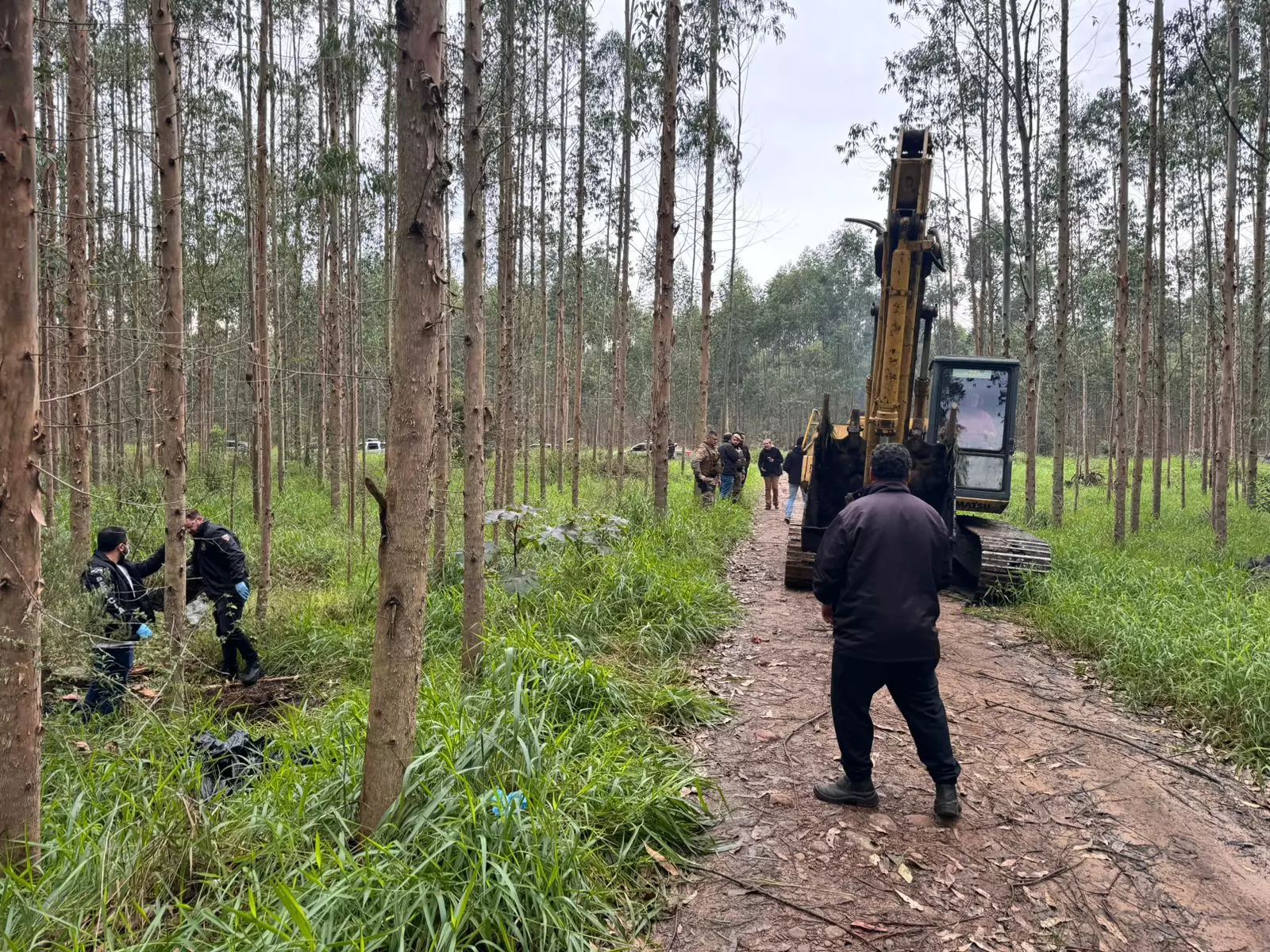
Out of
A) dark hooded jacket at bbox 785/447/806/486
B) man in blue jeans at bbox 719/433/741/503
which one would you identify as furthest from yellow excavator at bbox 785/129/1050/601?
man in blue jeans at bbox 719/433/741/503

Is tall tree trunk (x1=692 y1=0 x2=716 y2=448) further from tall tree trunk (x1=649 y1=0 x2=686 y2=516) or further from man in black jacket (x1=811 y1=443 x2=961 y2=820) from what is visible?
man in black jacket (x1=811 y1=443 x2=961 y2=820)

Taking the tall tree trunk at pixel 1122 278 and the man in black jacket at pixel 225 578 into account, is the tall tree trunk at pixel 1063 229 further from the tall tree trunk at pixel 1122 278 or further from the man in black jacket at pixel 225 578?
the man in black jacket at pixel 225 578

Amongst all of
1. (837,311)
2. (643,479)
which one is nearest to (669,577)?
(643,479)

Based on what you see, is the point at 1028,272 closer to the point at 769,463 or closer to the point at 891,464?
the point at 769,463

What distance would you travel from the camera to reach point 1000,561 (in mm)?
8117

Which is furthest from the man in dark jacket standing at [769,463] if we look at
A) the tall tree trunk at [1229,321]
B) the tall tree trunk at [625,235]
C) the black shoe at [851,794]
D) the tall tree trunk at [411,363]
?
the tall tree trunk at [411,363]

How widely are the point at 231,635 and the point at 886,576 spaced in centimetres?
590

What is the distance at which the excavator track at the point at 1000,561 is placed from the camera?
26.5 feet

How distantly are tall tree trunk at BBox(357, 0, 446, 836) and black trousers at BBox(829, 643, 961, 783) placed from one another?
2.09m

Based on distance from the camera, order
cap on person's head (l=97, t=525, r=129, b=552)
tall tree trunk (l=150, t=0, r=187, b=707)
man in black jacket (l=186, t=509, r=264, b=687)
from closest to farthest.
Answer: tall tree trunk (l=150, t=0, r=187, b=707), cap on person's head (l=97, t=525, r=129, b=552), man in black jacket (l=186, t=509, r=264, b=687)

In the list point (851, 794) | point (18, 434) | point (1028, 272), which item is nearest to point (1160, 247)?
point (1028, 272)

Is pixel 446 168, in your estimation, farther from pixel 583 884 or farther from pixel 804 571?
pixel 804 571

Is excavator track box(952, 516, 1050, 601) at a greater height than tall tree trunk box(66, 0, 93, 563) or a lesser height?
lesser

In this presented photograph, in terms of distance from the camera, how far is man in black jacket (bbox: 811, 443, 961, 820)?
353 cm
